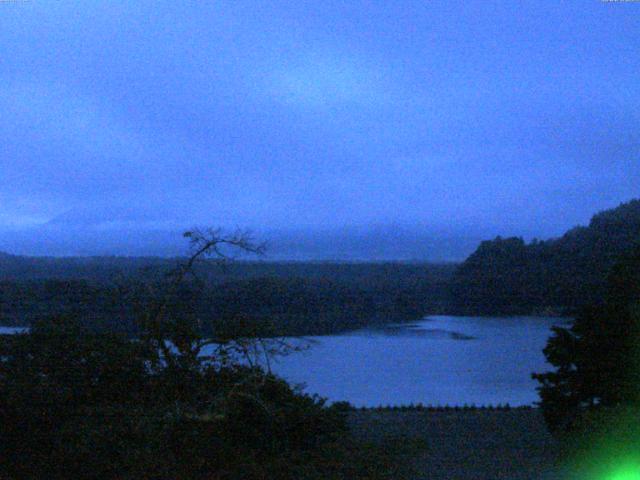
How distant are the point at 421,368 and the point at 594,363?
3519 mm

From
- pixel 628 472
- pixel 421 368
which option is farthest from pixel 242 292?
pixel 628 472

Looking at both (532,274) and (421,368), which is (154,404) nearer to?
(421,368)

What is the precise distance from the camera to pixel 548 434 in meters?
11.2

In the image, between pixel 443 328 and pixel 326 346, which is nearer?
pixel 326 346

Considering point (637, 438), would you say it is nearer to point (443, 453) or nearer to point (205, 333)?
point (443, 453)

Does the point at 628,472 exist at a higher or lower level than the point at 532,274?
lower

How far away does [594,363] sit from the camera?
1076 centimetres

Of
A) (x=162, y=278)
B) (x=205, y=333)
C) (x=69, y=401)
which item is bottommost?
(x=69, y=401)

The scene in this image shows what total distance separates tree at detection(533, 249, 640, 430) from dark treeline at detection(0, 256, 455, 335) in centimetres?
418

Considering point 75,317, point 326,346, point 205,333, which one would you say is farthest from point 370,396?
point 75,317

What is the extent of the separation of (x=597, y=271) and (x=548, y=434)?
5246 millimetres

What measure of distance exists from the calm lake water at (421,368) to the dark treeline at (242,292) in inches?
23.9

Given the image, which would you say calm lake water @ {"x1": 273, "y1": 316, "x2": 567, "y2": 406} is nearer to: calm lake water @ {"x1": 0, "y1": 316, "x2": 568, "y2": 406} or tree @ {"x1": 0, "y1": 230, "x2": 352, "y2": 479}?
calm lake water @ {"x1": 0, "y1": 316, "x2": 568, "y2": 406}

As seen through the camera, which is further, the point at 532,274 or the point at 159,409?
the point at 532,274
